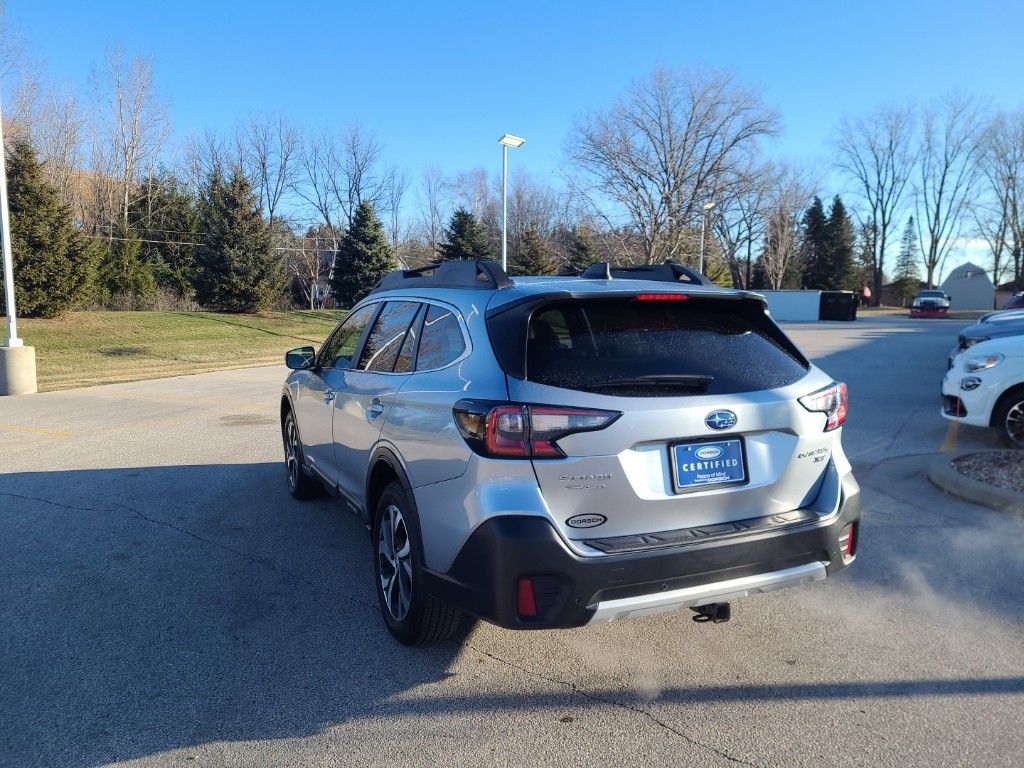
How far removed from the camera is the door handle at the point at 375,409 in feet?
12.8

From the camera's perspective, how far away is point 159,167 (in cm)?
4547

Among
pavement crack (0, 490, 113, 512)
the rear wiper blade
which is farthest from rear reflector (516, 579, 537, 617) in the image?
pavement crack (0, 490, 113, 512)

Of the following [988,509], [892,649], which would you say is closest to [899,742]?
[892,649]

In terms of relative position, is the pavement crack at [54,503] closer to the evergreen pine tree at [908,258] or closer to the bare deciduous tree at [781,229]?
the bare deciduous tree at [781,229]

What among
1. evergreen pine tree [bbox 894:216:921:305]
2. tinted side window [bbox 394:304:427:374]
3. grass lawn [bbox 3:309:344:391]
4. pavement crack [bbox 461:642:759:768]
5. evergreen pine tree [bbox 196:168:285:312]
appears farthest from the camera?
evergreen pine tree [bbox 894:216:921:305]

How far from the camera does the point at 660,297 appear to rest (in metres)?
3.31

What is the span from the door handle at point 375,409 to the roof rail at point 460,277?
0.69m

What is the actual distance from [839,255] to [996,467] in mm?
77074

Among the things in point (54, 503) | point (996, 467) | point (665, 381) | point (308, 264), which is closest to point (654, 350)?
point (665, 381)

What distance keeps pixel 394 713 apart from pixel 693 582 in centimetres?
131

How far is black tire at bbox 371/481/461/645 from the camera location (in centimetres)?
334

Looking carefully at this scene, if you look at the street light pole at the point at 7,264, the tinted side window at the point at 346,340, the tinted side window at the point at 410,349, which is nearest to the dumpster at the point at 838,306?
the street light pole at the point at 7,264

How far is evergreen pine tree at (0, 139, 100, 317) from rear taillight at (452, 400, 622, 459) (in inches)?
891

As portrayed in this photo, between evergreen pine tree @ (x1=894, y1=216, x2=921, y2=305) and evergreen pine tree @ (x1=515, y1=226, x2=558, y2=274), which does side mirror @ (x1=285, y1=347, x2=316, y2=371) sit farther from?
evergreen pine tree @ (x1=894, y1=216, x2=921, y2=305)
